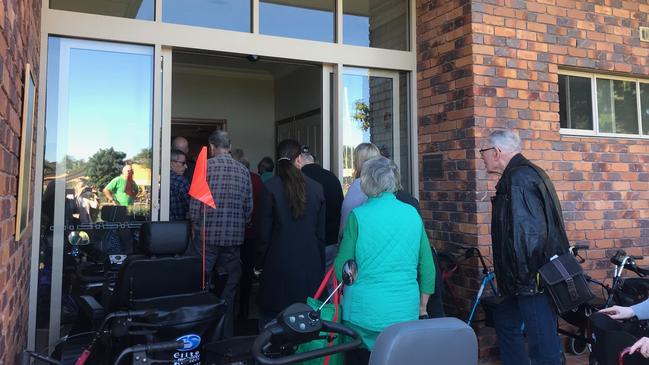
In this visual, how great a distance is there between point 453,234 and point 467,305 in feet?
2.11

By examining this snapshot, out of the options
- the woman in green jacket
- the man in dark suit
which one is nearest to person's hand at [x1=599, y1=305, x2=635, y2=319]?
the woman in green jacket

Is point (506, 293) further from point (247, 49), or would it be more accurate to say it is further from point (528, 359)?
point (247, 49)

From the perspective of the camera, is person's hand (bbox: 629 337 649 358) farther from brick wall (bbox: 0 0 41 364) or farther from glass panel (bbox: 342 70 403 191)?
glass panel (bbox: 342 70 403 191)

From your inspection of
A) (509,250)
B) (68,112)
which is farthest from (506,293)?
(68,112)

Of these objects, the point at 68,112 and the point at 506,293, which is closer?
the point at 506,293

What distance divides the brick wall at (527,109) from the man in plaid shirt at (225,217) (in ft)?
6.22

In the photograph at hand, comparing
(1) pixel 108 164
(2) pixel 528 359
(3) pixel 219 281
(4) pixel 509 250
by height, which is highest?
(1) pixel 108 164

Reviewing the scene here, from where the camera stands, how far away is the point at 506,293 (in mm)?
3223

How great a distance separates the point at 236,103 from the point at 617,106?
581cm

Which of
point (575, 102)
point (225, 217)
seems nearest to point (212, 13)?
point (225, 217)

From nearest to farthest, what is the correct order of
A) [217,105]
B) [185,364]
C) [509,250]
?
1. [185,364]
2. [509,250]
3. [217,105]

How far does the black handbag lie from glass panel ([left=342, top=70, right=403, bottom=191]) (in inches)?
94.5

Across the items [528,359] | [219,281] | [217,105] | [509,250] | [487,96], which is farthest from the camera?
[217,105]

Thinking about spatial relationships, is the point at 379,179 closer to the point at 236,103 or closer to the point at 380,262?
the point at 380,262
